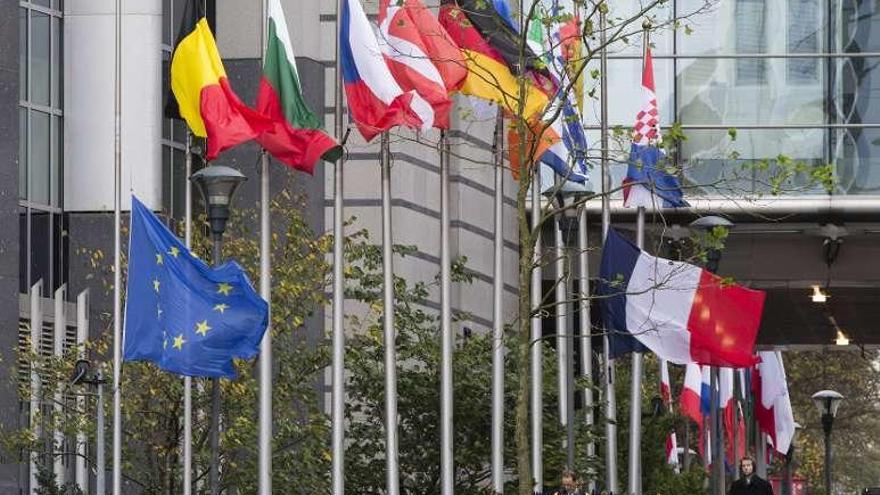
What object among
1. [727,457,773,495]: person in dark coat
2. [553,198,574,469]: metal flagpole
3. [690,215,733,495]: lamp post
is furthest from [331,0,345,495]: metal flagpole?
[727,457,773,495]: person in dark coat

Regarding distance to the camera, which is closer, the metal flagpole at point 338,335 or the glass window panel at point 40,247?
the metal flagpole at point 338,335

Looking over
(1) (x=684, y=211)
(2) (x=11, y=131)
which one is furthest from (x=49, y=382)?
(1) (x=684, y=211)

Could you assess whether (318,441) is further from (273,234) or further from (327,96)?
(327,96)

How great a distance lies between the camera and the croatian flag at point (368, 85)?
1320 inches

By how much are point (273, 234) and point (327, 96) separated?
7.63m

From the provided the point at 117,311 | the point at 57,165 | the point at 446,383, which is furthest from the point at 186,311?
the point at 57,165

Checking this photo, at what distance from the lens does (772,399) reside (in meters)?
65.2

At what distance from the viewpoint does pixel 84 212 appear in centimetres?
4047

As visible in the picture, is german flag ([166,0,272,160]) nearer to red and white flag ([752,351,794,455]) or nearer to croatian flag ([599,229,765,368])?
croatian flag ([599,229,765,368])

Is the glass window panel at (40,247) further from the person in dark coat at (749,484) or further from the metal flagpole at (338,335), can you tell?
the person in dark coat at (749,484)

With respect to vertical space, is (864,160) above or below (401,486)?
above

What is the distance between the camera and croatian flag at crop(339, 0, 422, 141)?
33.5m

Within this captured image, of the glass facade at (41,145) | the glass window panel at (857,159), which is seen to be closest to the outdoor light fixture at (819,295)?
the glass window panel at (857,159)

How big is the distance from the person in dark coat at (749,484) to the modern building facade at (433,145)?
323cm
